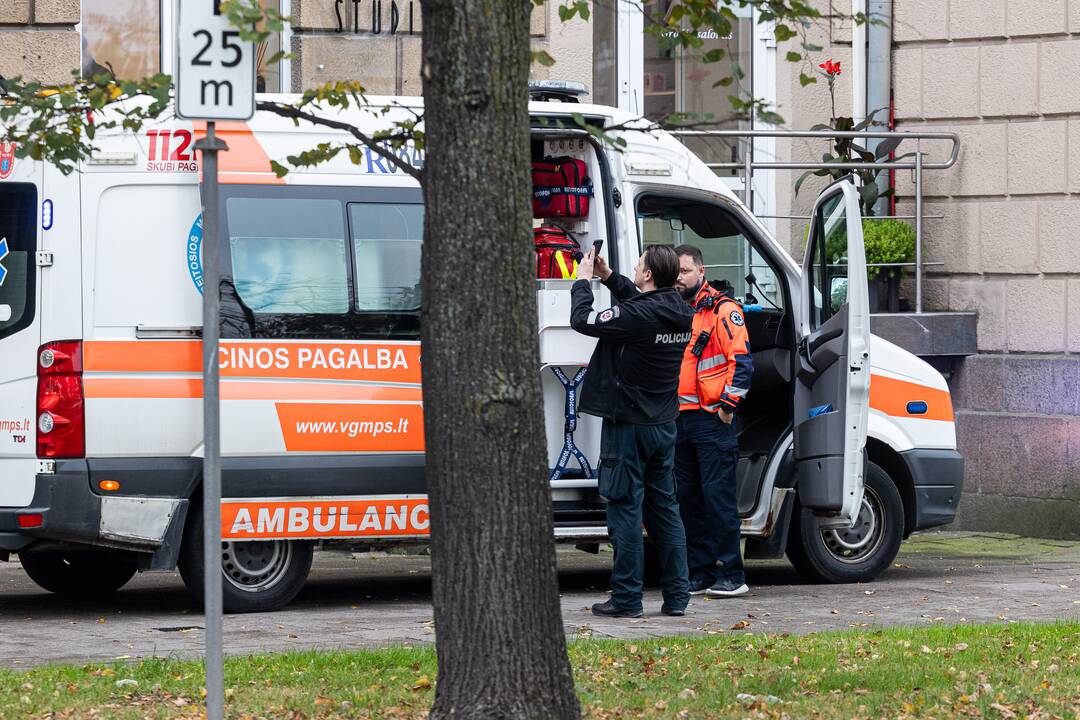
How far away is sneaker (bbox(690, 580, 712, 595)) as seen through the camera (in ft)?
29.4

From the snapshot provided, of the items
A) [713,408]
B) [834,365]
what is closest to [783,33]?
[834,365]

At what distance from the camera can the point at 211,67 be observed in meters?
4.76

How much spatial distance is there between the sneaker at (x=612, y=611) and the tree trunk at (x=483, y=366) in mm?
3295

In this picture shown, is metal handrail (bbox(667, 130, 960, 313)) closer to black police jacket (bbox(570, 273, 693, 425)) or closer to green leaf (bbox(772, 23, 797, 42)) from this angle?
black police jacket (bbox(570, 273, 693, 425))

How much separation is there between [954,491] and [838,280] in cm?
153

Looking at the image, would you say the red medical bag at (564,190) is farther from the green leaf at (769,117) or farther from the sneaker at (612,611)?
the green leaf at (769,117)

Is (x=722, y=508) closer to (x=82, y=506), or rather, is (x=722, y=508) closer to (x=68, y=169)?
(x=82, y=506)

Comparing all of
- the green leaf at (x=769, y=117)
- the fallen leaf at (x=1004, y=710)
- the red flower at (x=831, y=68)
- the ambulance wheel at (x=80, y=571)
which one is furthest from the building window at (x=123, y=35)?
the fallen leaf at (x=1004, y=710)

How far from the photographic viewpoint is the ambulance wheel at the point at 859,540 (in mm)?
9375

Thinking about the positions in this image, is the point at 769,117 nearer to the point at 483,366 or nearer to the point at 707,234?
the point at 483,366

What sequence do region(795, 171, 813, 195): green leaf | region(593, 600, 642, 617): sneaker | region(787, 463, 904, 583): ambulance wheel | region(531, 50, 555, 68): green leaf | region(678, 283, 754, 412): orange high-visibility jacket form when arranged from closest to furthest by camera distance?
region(531, 50, 555, 68): green leaf, region(593, 600, 642, 617): sneaker, region(678, 283, 754, 412): orange high-visibility jacket, region(787, 463, 904, 583): ambulance wheel, region(795, 171, 813, 195): green leaf

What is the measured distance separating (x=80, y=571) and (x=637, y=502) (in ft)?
10.5

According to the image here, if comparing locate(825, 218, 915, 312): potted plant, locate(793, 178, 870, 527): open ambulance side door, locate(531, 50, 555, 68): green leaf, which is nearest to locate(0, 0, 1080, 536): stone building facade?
locate(825, 218, 915, 312): potted plant

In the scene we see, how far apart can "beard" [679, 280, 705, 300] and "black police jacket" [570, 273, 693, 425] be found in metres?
0.79
